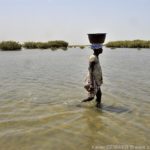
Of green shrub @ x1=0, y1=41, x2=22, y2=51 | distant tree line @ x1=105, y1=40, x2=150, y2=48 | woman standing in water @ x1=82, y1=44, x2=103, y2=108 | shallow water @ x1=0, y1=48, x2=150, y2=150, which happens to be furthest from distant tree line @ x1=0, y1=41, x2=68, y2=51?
woman standing in water @ x1=82, y1=44, x2=103, y2=108

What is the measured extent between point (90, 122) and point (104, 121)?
284 millimetres

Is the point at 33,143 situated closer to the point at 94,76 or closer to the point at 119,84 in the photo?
the point at 94,76

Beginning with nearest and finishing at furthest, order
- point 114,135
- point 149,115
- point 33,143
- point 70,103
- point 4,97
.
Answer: point 33,143 < point 114,135 < point 149,115 < point 70,103 < point 4,97

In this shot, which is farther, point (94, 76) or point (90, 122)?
point (94, 76)

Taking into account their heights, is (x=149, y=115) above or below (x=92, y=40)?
below

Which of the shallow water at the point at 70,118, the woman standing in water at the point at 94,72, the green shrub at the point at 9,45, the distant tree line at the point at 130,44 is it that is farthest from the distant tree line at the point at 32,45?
the woman standing in water at the point at 94,72

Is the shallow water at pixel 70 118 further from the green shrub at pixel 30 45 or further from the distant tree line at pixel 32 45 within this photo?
the green shrub at pixel 30 45

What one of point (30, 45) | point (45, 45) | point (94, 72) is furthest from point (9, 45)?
point (94, 72)

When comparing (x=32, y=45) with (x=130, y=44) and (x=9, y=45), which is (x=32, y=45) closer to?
(x=9, y=45)

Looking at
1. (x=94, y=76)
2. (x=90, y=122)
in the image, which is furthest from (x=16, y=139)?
(x=94, y=76)

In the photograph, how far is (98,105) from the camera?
6.73m

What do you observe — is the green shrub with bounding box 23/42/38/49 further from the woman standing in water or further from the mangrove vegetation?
the woman standing in water

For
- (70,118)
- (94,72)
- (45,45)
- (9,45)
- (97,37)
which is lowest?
(70,118)

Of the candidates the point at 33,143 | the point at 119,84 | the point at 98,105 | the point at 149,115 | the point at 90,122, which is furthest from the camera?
the point at 119,84
